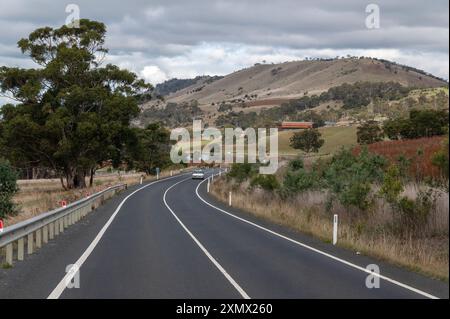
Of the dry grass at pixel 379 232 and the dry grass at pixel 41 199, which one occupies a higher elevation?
the dry grass at pixel 379 232

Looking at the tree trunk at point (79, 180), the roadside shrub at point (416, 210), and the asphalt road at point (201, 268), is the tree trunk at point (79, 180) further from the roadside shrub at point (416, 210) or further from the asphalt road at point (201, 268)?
the roadside shrub at point (416, 210)

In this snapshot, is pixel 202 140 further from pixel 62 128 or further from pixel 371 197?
pixel 371 197

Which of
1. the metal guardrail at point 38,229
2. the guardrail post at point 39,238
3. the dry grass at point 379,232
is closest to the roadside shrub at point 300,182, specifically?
the dry grass at point 379,232

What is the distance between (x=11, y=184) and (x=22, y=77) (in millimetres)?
22589

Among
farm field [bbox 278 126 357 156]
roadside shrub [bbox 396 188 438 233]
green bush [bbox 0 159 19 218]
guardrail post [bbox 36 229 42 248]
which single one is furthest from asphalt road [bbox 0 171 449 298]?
farm field [bbox 278 126 357 156]

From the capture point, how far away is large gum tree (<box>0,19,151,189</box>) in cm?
5606

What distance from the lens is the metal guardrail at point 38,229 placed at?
14008 mm

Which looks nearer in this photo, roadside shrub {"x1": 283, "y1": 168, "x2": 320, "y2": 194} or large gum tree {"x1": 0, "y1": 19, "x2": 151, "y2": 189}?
roadside shrub {"x1": 283, "y1": 168, "x2": 320, "y2": 194}

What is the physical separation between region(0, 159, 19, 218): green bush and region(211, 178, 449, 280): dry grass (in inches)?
525

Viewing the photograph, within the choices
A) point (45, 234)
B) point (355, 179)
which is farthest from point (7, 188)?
point (355, 179)

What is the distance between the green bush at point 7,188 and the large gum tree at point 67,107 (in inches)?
643

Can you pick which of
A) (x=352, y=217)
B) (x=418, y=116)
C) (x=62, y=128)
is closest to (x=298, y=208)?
(x=352, y=217)

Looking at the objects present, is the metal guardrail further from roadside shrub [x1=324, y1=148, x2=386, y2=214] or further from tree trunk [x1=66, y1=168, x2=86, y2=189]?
tree trunk [x1=66, y1=168, x2=86, y2=189]
